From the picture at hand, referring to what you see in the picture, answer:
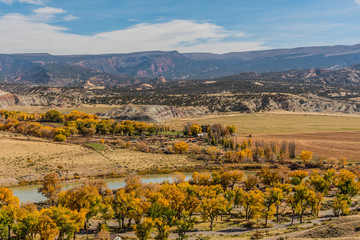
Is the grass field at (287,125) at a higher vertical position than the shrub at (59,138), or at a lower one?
lower

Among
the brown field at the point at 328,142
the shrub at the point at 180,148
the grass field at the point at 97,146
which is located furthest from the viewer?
the grass field at the point at 97,146

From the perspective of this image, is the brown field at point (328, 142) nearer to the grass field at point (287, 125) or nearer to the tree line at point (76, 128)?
the grass field at point (287, 125)

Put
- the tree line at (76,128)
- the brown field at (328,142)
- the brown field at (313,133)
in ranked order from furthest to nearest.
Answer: the tree line at (76,128) → the brown field at (313,133) → the brown field at (328,142)

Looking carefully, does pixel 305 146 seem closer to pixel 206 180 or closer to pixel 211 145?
pixel 211 145

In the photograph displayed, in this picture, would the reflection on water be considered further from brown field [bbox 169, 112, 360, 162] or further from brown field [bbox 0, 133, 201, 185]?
brown field [bbox 169, 112, 360, 162]

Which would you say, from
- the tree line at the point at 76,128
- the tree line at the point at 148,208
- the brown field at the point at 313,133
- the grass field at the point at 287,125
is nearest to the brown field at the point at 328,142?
the brown field at the point at 313,133

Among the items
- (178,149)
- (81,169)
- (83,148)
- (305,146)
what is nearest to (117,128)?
(83,148)

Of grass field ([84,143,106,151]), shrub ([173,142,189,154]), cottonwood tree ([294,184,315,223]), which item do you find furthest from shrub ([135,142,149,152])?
cottonwood tree ([294,184,315,223])

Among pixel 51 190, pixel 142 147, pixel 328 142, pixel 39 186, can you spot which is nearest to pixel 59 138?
pixel 142 147

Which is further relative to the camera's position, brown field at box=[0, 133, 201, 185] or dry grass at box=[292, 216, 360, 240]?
brown field at box=[0, 133, 201, 185]
